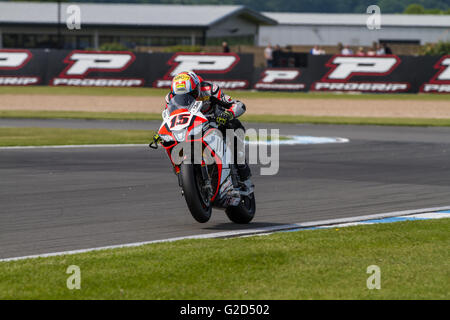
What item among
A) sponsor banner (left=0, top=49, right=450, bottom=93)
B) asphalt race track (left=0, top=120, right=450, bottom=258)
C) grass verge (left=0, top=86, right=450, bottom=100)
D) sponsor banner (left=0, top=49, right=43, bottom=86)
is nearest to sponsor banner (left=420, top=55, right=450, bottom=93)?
sponsor banner (left=0, top=49, right=450, bottom=93)

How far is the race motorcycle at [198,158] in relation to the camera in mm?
8484

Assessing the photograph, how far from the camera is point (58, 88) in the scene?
121 feet

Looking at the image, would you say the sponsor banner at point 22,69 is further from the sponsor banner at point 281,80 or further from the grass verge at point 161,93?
the sponsor banner at point 281,80

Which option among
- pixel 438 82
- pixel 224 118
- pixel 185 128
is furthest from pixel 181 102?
pixel 438 82

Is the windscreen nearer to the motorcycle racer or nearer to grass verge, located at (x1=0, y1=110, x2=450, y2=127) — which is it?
the motorcycle racer

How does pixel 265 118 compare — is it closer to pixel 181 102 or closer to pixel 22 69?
pixel 22 69

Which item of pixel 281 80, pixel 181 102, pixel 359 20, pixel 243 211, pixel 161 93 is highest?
pixel 359 20

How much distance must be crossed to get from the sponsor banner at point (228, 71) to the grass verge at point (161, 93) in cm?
23

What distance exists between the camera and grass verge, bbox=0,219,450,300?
597 centimetres

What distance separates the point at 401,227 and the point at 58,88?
29.7 meters

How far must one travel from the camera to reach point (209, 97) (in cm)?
880

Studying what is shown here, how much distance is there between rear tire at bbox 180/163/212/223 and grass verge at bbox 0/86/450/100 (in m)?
24.9

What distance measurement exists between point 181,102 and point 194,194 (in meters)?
0.91

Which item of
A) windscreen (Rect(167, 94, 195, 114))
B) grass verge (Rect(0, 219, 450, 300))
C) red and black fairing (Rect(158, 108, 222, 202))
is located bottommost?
grass verge (Rect(0, 219, 450, 300))
